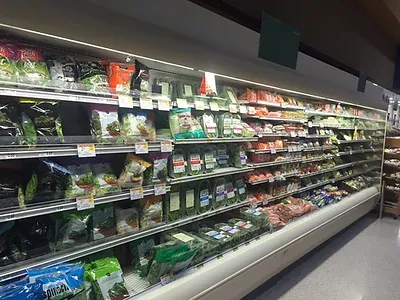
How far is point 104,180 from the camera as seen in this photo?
1.66 meters

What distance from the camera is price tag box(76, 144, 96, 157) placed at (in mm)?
1432

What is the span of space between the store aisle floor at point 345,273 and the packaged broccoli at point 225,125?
1.50m

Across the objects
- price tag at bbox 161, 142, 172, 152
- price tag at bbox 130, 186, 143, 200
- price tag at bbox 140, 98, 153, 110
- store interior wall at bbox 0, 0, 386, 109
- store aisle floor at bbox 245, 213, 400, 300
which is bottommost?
store aisle floor at bbox 245, 213, 400, 300

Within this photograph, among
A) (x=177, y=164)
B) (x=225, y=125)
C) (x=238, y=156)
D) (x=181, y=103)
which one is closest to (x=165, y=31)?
(x=181, y=103)

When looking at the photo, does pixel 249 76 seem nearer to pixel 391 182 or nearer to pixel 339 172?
pixel 339 172

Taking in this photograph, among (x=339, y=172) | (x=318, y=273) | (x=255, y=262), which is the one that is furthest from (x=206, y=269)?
(x=339, y=172)

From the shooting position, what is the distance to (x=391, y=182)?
5168 mm

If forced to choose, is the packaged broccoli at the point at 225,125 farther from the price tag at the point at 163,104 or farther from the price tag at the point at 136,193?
the price tag at the point at 136,193

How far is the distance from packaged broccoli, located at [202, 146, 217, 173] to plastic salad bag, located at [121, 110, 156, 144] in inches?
22.4

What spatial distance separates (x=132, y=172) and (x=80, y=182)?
0.32 meters

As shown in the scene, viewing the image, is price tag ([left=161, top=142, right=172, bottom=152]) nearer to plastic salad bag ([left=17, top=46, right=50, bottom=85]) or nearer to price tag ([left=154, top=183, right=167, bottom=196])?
price tag ([left=154, top=183, right=167, bottom=196])

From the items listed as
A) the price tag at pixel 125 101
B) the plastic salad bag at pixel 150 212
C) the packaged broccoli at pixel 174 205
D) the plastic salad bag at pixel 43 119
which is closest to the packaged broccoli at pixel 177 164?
the packaged broccoli at pixel 174 205

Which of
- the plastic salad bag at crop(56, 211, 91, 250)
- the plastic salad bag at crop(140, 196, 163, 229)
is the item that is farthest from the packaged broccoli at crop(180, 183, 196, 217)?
the plastic salad bag at crop(56, 211, 91, 250)

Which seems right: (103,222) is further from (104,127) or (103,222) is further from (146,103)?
(146,103)
